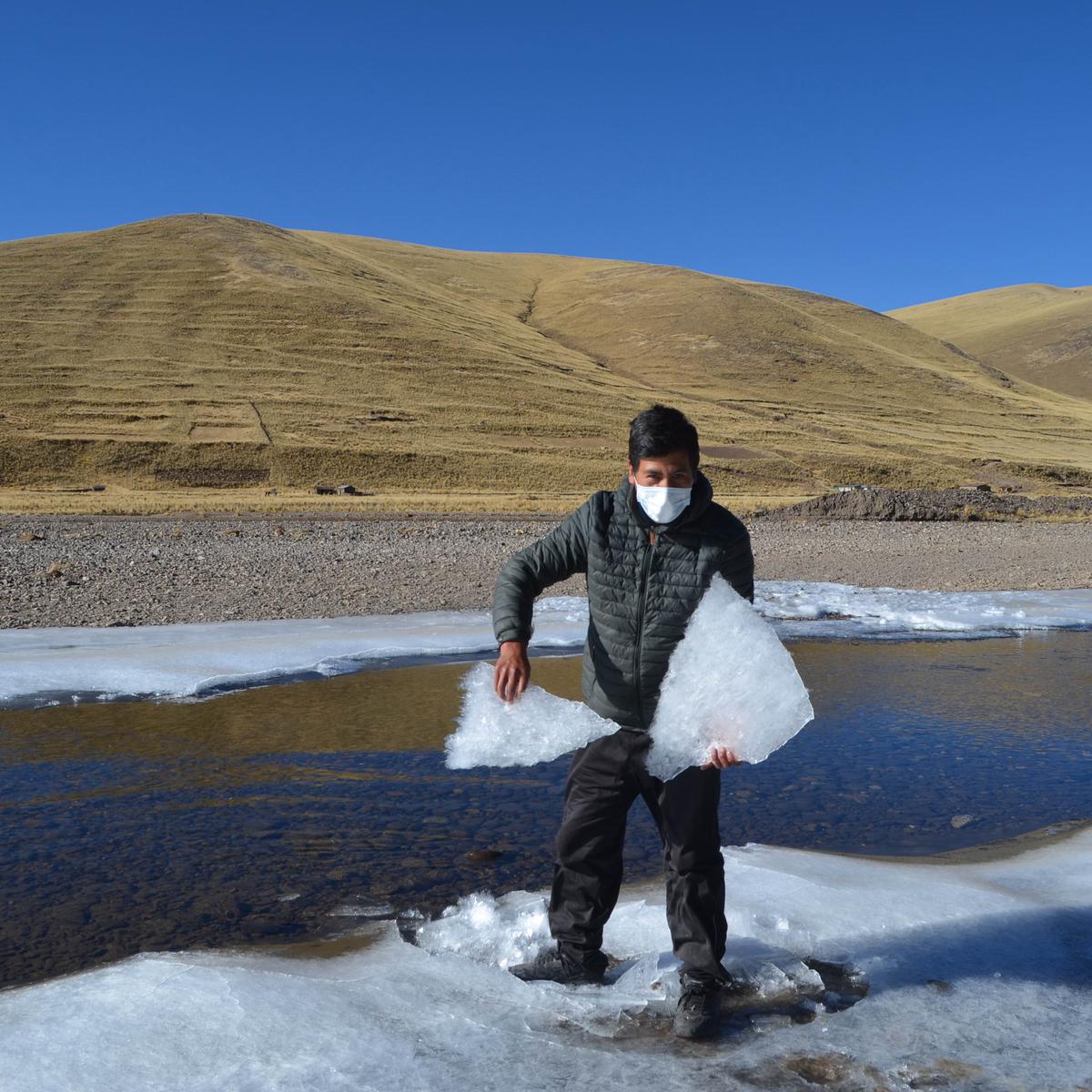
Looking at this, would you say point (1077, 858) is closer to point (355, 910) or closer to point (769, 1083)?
point (769, 1083)

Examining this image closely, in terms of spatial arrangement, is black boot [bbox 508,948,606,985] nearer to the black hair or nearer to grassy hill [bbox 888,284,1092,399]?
the black hair

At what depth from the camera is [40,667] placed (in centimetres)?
867

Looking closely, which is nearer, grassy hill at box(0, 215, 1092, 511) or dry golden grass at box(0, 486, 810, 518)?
dry golden grass at box(0, 486, 810, 518)

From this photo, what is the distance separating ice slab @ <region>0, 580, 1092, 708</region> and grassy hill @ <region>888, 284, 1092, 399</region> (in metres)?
147

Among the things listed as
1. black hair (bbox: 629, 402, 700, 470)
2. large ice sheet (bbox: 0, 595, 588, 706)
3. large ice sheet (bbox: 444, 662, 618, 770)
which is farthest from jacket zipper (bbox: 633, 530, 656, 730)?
large ice sheet (bbox: 0, 595, 588, 706)

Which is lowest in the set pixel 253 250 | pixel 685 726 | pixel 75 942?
pixel 75 942

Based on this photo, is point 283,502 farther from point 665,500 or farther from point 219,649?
point 665,500

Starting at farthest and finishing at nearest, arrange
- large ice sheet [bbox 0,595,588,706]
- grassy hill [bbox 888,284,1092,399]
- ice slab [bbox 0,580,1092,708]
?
grassy hill [bbox 888,284,1092,399], ice slab [bbox 0,580,1092,708], large ice sheet [bbox 0,595,588,706]

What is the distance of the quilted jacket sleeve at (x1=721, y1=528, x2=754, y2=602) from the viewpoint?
347 centimetres

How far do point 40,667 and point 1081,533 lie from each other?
2271cm

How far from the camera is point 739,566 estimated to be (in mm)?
3508

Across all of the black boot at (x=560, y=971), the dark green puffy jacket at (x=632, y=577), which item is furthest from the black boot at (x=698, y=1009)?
the dark green puffy jacket at (x=632, y=577)

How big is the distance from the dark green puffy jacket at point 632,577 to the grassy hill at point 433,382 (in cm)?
3229

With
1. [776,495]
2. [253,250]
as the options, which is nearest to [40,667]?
[776,495]
